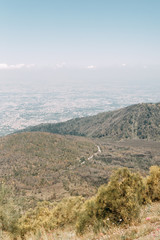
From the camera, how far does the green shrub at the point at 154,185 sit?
101 ft

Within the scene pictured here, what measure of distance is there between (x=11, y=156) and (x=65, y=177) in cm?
3731

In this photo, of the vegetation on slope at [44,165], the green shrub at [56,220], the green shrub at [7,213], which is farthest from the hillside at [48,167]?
the green shrub at [7,213]

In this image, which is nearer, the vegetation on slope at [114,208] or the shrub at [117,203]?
the vegetation on slope at [114,208]

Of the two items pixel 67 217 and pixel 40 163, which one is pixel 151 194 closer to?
pixel 67 217

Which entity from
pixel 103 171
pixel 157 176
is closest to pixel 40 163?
pixel 103 171

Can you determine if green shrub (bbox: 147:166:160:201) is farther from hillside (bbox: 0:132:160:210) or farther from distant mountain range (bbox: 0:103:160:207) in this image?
distant mountain range (bbox: 0:103:160:207)

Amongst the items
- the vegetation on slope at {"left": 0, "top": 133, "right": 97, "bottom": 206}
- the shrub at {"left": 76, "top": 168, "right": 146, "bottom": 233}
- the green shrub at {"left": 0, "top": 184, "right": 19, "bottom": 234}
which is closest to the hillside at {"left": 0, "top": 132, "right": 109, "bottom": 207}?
the vegetation on slope at {"left": 0, "top": 133, "right": 97, "bottom": 206}

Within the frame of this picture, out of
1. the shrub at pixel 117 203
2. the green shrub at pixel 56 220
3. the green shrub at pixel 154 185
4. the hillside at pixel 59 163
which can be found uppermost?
the shrub at pixel 117 203

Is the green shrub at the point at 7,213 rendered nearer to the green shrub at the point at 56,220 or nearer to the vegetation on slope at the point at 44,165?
the green shrub at the point at 56,220

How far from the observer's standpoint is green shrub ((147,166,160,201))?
3070 cm

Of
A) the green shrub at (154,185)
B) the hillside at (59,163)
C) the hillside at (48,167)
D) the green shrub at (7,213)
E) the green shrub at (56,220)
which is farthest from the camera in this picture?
the hillside at (59,163)

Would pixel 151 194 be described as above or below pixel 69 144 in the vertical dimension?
above

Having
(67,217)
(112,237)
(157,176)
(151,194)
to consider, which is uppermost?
(112,237)

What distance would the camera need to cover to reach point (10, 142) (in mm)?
126125
